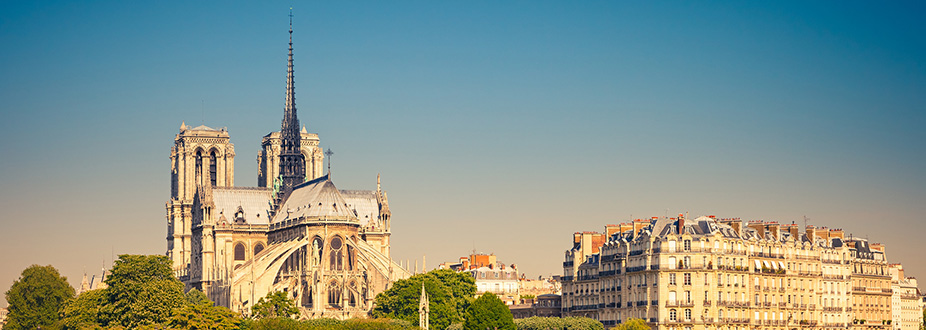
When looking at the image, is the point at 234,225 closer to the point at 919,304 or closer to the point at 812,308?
the point at 812,308

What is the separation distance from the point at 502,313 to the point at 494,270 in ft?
196

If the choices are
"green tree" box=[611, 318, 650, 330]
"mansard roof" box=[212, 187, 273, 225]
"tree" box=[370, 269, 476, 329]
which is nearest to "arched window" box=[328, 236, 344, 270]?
"tree" box=[370, 269, 476, 329]

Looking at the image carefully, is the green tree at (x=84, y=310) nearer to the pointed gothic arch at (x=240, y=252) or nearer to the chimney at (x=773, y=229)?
the pointed gothic arch at (x=240, y=252)

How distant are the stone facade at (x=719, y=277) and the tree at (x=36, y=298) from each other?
4863cm

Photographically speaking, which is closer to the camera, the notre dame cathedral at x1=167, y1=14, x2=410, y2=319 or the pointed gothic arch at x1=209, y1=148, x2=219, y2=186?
the notre dame cathedral at x1=167, y1=14, x2=410, y2=319

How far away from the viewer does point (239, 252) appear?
471ft

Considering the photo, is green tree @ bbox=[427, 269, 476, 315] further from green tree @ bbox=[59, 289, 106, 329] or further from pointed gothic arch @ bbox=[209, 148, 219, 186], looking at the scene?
pointed gothic arch @ bbox=[209, 148, 219, 186]

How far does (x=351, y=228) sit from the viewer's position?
134 meters

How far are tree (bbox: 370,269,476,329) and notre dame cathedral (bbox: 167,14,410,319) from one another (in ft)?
24.5

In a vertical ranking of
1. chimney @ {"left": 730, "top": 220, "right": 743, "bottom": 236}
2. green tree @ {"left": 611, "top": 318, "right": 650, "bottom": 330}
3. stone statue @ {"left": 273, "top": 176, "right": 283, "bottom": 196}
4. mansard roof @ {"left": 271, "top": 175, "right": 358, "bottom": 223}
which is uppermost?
stone statue @ {"left": 273, "top": 176, "right": 283, "bottom": 196}

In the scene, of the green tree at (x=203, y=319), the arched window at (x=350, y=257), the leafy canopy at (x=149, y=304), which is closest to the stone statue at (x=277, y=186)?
the arched window at (x=350, y=257)

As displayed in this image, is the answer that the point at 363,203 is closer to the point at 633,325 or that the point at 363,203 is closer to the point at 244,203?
the point at 244,203

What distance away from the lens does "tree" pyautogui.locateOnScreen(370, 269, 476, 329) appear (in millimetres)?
114625

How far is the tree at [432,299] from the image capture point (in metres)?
115
